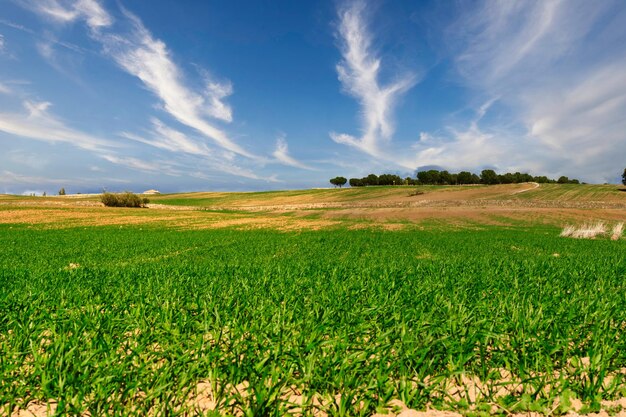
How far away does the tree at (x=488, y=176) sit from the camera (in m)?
163

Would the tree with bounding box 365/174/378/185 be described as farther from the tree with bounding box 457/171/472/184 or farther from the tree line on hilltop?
the tree with bounding box 457/171/472/184

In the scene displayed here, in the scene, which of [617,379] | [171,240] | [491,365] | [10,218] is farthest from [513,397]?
[10,218]

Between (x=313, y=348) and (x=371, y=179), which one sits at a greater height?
(x=371, y=179)

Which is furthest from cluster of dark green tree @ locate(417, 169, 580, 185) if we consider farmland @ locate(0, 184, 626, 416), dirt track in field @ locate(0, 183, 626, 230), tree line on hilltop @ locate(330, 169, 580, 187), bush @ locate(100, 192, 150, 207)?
farmland @ locate(0, 184, 626, 416)

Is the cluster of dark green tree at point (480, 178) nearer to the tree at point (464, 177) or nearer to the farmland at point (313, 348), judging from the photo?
the tree at point (464, 177)

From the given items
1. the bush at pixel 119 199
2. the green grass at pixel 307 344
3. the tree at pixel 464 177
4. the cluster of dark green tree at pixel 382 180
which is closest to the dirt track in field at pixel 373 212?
the bush at pixel 119 199

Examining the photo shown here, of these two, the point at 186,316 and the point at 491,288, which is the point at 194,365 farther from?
the point at 491,288

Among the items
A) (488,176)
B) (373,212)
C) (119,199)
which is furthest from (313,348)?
(488,176)

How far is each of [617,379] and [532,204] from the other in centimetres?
8632

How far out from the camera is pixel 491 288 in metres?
7.16

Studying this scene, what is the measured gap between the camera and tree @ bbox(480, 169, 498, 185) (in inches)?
6422

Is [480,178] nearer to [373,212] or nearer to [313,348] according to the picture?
[373,212]

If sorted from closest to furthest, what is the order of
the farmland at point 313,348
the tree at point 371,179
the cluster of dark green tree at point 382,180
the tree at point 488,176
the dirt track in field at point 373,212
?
1. the farmland at point 313,348
2. the dirt track in field at point 373,212
3. the tree at point 488,176
4. the cluster of dark green tree at point 382,180
5. the tree at point 371,179

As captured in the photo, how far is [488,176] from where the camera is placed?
540 feet
